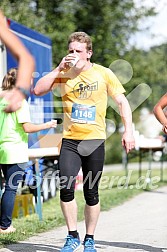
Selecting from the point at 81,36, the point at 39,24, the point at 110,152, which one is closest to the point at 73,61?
the point at 81,36

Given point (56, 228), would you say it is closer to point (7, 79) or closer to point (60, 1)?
point (7, 79)

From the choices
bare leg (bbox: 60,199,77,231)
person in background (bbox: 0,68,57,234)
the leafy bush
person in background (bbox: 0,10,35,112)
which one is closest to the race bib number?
bare leg (bbox: 60,199,77,231)

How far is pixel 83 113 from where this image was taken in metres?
6.34

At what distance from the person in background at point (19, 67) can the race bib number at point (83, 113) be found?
2124mm

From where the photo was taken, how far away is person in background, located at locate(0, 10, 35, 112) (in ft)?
13.4

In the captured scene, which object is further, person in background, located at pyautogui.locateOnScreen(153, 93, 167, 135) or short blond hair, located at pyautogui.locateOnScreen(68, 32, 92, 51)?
person in background, located at pyautogui.locateOnScreen(153, 93, 167, 135)

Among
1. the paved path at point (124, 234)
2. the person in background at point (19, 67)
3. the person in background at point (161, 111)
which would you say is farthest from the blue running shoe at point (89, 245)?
the person in background at point (19, 67)

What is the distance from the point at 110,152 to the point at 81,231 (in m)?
38.2

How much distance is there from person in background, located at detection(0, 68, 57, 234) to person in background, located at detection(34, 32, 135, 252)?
5.26ft

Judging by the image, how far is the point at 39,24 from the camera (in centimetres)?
2723

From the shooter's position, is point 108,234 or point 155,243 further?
point 108,234

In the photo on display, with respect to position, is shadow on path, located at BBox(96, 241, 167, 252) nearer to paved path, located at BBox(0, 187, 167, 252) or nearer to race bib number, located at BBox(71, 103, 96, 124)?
paved path, located at BBox(0, 187, 167, 252)

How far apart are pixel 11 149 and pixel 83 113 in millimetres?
2034

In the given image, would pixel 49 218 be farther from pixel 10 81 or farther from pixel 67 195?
pixel 67 195
